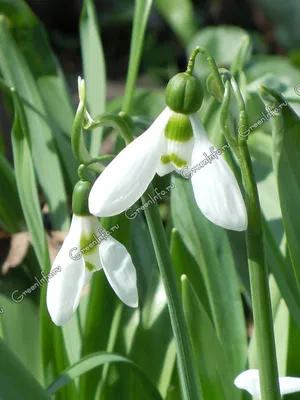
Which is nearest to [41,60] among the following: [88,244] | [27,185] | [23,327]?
[27,185]

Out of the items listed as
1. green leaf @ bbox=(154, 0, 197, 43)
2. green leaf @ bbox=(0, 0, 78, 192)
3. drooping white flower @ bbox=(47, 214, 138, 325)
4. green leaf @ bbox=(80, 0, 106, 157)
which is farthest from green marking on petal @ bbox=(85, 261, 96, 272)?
green leaf @ bbox=(154, 0, 197, 43)

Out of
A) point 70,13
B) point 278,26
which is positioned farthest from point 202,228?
point 70,13

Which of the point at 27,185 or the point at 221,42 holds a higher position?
the point at 221,42

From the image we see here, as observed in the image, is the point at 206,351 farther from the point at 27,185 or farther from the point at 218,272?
the point at 27,185

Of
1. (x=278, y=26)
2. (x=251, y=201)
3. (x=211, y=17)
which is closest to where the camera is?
(x=251, y=201)

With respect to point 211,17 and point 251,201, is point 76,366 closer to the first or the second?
point 251,201

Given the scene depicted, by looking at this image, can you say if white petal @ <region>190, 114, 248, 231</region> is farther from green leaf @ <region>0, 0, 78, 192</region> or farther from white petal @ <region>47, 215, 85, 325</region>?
green leaf @ <region>0, 0, 78, 192</region>
